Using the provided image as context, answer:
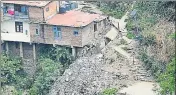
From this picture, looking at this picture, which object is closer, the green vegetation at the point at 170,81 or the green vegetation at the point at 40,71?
the green vegetation at the point at 170,81

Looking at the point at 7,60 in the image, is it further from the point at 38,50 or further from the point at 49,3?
the point at 49,3

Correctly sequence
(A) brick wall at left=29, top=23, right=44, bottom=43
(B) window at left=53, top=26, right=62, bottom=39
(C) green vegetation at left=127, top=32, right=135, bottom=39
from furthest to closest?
(A) brick wall at left=29, top=23, right=44, bottom=43
(B) window at left=53, top=26, right=62, bottom=39
(C) green vegetation at left=127, top=32, right=135, bottom=39

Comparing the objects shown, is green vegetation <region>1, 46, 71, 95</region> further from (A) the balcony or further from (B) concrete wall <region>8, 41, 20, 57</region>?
(A) the balcony

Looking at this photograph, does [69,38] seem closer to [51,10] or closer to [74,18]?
[74,18]

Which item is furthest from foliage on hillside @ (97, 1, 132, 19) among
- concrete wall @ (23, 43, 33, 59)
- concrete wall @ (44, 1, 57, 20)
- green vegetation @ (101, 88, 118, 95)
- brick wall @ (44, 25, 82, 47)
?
green vegetation @ (101, 88, 118, 95)

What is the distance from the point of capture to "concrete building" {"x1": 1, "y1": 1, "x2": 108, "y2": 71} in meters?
8.31

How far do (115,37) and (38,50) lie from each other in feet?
5.20

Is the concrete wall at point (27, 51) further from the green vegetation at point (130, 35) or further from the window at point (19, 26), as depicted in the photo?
the green vegetation at point (130, 35)

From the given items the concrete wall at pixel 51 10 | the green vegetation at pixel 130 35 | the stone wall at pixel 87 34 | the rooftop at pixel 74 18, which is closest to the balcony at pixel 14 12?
the concrete wall at pixel 51 10

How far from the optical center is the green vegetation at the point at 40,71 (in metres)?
7.83

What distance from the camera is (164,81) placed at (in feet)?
17.3

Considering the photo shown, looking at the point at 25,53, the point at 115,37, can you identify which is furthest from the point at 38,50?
the point at 115,37

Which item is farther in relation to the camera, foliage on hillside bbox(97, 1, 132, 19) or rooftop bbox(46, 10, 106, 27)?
foliage on hillside bbox(97, 1, 132, 19)

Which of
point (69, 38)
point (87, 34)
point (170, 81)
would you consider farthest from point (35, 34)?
point (170, 81)
